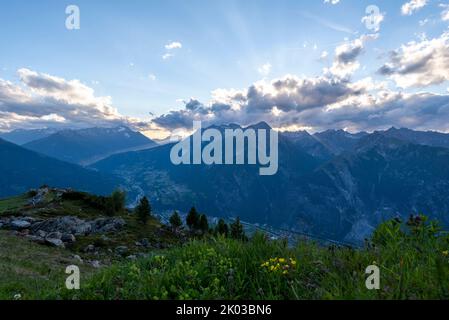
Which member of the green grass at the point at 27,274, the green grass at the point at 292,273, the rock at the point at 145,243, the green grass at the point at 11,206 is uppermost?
the green grass at the point at 11,206

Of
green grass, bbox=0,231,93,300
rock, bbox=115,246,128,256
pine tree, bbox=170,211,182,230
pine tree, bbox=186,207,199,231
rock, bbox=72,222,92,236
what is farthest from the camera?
pine tree, bbox=186,207,199,231

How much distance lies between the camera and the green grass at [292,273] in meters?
5.57

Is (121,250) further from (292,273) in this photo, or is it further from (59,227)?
(292,273)

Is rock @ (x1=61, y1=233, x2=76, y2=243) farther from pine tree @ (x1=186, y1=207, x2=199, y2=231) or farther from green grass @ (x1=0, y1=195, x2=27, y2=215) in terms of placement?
pine tree @ (x1=186, y1=207, x2=199, y2=231)

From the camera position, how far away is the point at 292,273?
6.71 m

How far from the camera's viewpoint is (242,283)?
6551mm

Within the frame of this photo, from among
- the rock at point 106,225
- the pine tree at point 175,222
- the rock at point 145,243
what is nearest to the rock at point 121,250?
the rock at point 145,243

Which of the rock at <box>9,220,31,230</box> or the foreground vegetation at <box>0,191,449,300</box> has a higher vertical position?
the foreground vegetation at <box>0,191,449,300</box>

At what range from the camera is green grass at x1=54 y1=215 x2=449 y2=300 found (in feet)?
18.3

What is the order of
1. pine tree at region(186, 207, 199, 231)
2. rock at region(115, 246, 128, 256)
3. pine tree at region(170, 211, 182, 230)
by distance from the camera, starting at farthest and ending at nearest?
pine tree at region(186, 207, 199, 231)
pine tree at region(170, 211, 182, 230)
rock at region(115, 246, 128, 256)

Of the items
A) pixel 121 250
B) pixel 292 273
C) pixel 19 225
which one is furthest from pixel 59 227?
pixel 292 273

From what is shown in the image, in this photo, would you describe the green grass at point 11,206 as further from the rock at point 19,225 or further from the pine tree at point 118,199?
the pine tree at point 118,199

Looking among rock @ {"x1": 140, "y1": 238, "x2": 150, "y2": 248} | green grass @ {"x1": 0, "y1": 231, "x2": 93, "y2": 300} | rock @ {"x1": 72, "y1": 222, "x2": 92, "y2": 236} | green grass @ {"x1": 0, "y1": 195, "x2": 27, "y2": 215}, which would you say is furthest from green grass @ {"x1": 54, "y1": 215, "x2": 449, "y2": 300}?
green grass @ {"x1": 0, "y1": 195, "x2": 27, "y2": 215}

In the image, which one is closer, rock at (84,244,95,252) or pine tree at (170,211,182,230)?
rock at (84,244,95,252)
